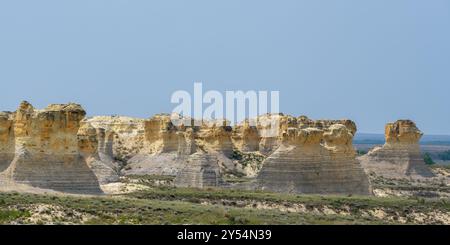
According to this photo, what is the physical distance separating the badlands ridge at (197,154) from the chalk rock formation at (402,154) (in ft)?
0.30

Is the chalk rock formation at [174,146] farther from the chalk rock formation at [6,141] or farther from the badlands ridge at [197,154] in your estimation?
the chalk rock formation at [6,141]

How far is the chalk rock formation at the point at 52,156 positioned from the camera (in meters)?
44.8

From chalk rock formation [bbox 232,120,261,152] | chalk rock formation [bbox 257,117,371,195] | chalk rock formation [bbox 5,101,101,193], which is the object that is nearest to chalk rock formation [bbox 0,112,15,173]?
chalk rock formation [bbox 5,101,101,193]

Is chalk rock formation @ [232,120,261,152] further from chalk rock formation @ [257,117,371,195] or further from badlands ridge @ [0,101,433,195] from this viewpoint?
chalk rock formation @ [257,117,371,195]

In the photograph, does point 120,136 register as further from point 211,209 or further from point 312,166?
point 211,209

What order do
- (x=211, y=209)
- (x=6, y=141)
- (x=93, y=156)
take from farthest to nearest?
(x=93, y=156)
(x=6, y=141)
(x=211, y=209)

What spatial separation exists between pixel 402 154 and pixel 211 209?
4328cm

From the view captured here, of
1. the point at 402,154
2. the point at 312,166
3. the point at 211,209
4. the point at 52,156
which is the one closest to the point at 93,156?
the point at 312,166

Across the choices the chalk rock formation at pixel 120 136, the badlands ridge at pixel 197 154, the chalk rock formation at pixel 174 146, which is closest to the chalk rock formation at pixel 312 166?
the badlands ridge at pixel 197 154

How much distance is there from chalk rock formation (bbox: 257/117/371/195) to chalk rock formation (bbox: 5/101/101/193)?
13751 millimetres

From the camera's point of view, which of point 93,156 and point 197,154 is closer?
point 93,156

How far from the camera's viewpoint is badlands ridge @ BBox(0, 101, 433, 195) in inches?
1783

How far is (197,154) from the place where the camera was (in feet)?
206
